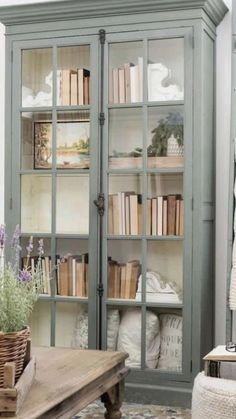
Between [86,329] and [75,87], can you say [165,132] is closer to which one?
[75,87]

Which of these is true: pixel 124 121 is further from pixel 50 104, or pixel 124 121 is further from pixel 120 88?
pixel 50 104

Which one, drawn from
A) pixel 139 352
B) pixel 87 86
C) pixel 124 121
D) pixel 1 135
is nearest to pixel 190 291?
pixel 139 352

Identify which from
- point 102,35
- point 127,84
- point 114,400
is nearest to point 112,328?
point 114,400

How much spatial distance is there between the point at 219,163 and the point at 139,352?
115cm

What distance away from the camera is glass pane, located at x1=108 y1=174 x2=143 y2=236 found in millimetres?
3902

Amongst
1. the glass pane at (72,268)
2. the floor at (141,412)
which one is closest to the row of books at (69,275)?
the glass pane at (72,268)

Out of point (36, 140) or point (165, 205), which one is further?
point (36, 140)

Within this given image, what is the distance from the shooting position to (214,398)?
9.37 ft

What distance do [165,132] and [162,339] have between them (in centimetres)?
113

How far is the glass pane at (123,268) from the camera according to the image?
3.91 m

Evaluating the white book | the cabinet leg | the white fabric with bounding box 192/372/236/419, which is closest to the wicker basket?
the cabinet leg

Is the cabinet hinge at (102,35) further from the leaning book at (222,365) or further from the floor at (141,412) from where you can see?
the floor at (141,412)

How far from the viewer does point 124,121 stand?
394 cm

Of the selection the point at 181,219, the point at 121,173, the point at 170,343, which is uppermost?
the point at 121,173
